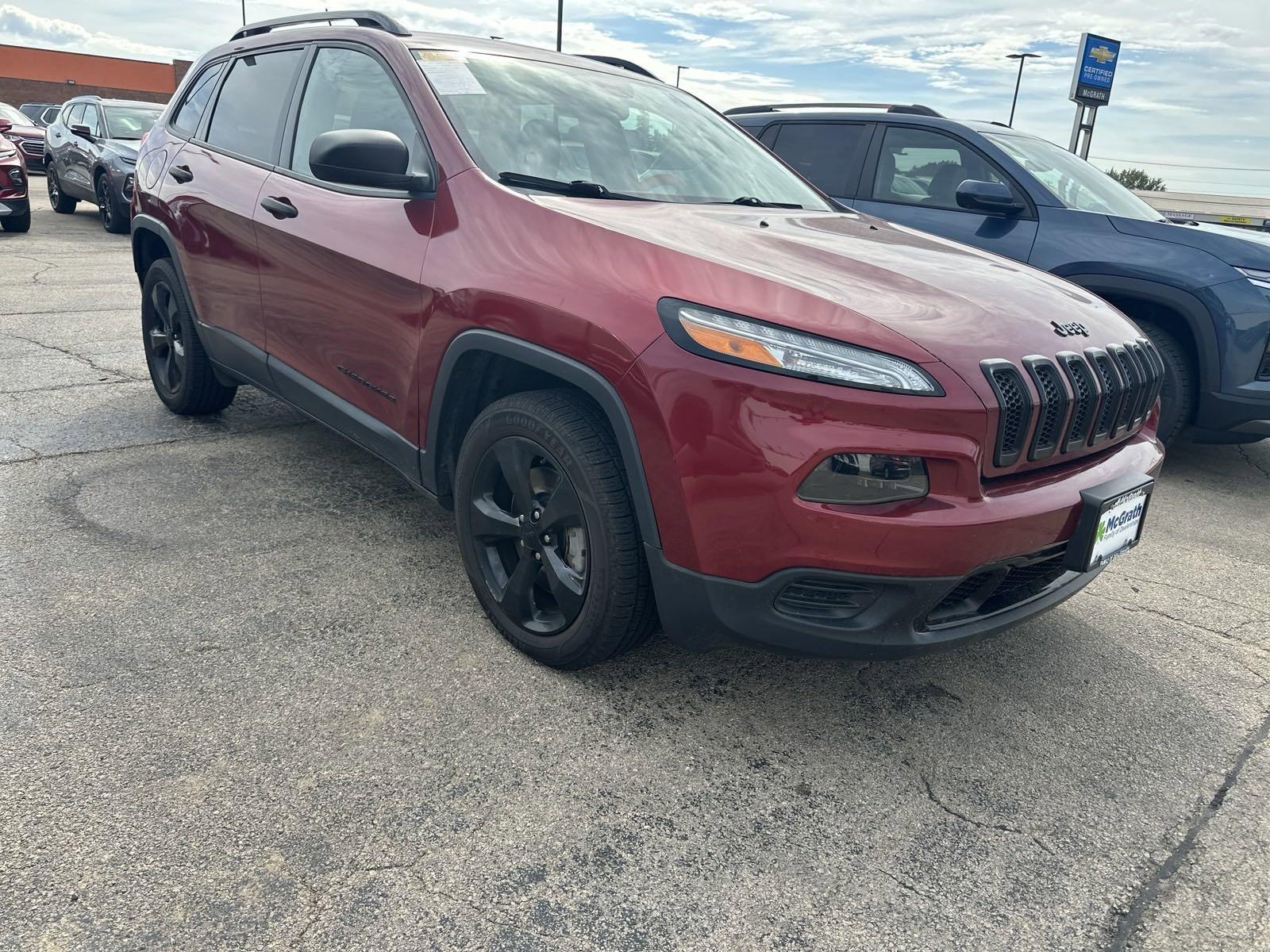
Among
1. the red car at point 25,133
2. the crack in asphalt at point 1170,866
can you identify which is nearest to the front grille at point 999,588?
the crack in asphalt at point 1170,866

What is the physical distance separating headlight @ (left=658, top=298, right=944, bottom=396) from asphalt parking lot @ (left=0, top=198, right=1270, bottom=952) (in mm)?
969

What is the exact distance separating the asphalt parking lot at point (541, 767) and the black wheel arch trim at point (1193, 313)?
5.13 feet

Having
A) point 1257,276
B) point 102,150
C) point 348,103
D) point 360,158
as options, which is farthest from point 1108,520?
point 102,150

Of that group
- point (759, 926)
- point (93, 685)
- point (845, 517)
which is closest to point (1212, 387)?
point (845, 517)

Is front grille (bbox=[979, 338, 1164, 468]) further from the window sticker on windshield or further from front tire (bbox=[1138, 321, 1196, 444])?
front tire (bbox=[1138, 321, 1196, 444])

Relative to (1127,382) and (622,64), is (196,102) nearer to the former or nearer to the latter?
(622,64)

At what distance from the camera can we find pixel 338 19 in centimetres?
367

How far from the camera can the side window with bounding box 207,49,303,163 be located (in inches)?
146

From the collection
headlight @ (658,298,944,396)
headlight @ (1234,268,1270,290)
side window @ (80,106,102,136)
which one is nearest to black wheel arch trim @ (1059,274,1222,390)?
headlight @ (1234,268,1270,290)

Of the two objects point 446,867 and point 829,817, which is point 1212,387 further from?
point 446,867

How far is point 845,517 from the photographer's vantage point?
202cm

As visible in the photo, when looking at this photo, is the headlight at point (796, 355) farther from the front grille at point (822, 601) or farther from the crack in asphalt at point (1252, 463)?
the crack in asphalt at point (1252, 463)

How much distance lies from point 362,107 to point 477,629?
179 cm

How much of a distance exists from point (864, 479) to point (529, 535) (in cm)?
96
